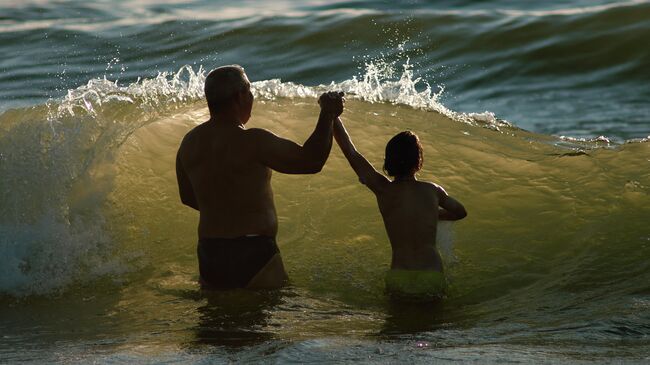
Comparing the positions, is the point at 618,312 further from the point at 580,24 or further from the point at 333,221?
the point at 580,24

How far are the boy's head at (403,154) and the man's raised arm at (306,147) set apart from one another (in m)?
0.38

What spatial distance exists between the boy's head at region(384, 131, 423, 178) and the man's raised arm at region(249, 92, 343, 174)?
375 millimetres

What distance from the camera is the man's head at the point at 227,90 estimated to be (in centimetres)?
584

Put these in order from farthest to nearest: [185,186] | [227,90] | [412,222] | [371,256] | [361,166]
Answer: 1. [371,256]
2. [185,186]
3. [361,166]
4. [412,222]
5. [227,90]

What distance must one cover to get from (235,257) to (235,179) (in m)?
0.42

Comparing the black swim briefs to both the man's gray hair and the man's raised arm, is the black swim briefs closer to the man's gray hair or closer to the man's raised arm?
the man's raised arm

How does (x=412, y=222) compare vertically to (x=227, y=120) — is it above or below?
below

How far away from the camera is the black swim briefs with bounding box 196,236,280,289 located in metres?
5.95

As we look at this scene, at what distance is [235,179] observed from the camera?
5.89 m

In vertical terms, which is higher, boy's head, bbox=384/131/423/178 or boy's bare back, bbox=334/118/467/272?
boy's head, bbox=384/131/423/178

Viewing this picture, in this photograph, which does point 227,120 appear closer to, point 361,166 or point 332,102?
point 332,102

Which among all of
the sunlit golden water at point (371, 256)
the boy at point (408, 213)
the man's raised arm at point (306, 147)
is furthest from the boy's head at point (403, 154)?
the sunlit golden water at point (371, 256)

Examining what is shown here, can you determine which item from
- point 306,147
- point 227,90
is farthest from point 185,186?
point 306,147

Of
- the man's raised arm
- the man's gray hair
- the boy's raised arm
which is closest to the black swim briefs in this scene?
the man's raised arm
